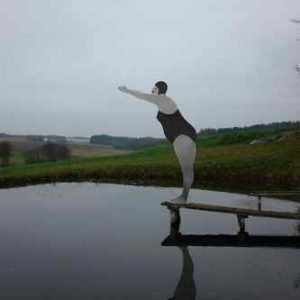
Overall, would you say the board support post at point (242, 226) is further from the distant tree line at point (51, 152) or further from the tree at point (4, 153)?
the distant tree line at point (51, 152)

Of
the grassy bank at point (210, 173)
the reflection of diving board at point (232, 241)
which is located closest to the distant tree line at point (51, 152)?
the grassy bank at point (210, 173)

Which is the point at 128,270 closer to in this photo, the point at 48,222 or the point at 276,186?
the point at 48,222

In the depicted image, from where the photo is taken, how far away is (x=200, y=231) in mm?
14539

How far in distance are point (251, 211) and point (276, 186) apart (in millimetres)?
11256

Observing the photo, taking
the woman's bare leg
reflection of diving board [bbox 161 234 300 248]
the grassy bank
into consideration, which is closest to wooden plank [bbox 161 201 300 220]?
reflection of diving board [bbox 161 234 300 248]

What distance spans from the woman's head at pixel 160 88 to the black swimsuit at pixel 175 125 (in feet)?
1.85

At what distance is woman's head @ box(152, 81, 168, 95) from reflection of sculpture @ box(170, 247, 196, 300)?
4.25m

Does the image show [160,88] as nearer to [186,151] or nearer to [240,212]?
[186,151]

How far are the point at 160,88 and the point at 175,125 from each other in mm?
1042

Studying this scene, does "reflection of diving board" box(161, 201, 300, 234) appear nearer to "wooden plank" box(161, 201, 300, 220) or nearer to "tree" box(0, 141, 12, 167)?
"wooden plank" box(161, 201, 300, 220)

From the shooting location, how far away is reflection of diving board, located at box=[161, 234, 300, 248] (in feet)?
43.0

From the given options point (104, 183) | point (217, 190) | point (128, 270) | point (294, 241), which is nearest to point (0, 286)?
point (128, 270)

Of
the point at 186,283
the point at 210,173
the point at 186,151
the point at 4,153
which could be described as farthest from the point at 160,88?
the point at 4,153

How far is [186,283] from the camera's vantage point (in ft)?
33.1
